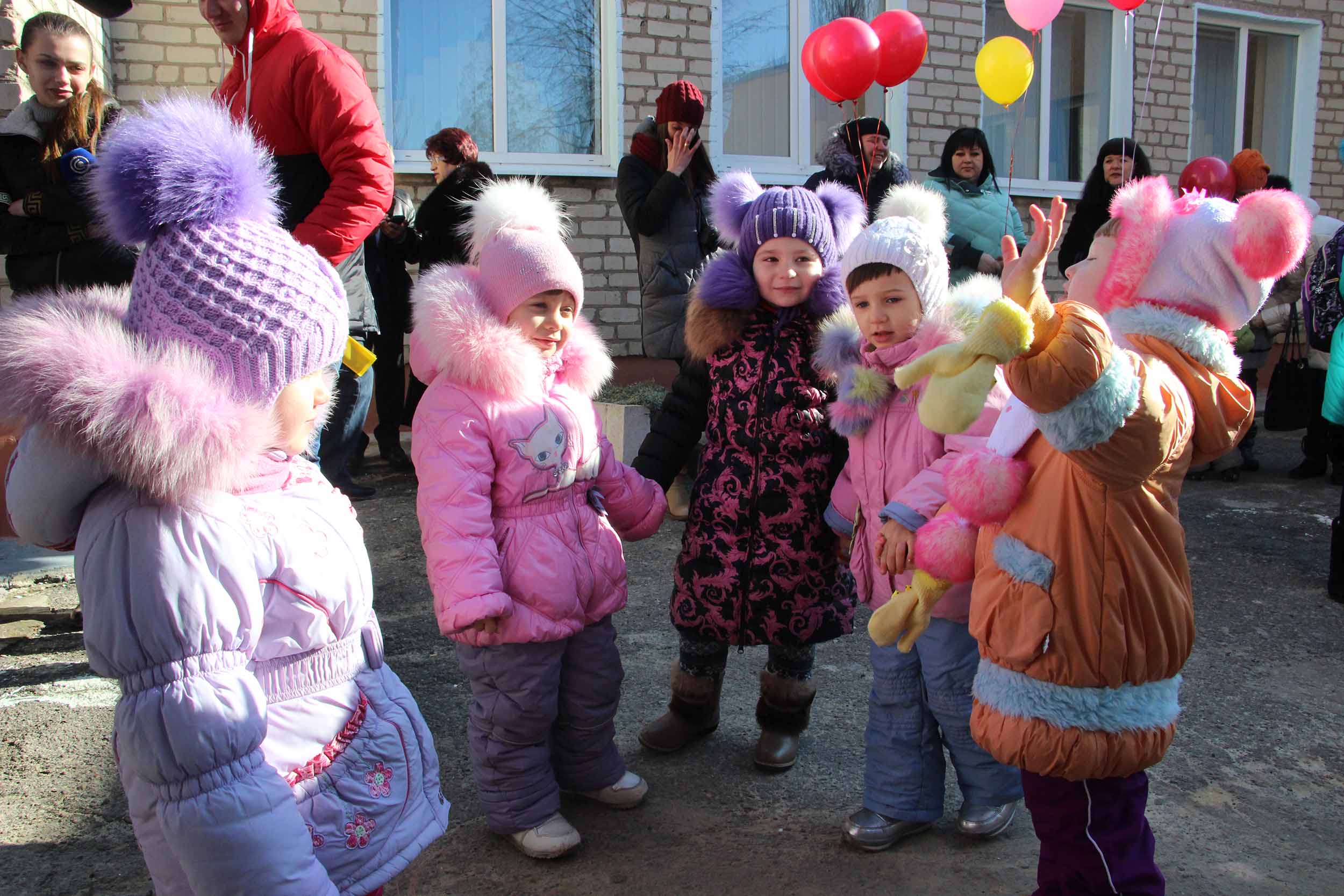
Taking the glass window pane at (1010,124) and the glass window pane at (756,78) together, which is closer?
the glass window pane at (756,78)

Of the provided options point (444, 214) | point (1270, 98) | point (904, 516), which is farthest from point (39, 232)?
point (1270, 98)

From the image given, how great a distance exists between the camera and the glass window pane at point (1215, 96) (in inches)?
414

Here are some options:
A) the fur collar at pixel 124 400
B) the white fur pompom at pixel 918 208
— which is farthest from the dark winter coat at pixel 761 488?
the fur collar at pixel 124 400

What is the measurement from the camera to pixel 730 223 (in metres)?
2.97

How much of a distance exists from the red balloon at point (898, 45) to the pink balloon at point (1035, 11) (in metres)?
0.43

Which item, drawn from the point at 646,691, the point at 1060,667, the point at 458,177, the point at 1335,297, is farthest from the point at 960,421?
the point at 458,177

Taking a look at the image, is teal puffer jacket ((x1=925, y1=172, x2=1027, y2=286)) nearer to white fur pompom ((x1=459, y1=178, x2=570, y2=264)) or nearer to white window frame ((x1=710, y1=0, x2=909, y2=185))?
white window frame ((x1=710, y1=0, x2=909, y2=185))

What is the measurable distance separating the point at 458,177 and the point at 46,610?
309 cm

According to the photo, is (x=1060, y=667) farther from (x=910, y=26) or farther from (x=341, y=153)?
(x=910, y=26)

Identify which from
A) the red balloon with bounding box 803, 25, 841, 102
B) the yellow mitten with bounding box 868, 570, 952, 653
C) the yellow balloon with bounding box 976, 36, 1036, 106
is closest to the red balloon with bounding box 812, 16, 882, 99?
the red balloon with bounding box 803, 25, 841, 102

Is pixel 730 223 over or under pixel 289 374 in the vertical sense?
over

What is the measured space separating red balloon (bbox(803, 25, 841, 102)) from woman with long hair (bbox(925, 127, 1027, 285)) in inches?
51.2

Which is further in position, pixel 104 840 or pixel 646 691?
pixel 646 691

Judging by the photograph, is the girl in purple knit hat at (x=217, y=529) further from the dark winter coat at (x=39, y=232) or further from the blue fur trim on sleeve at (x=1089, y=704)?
the dark winter coat at (x=39, y=232)
